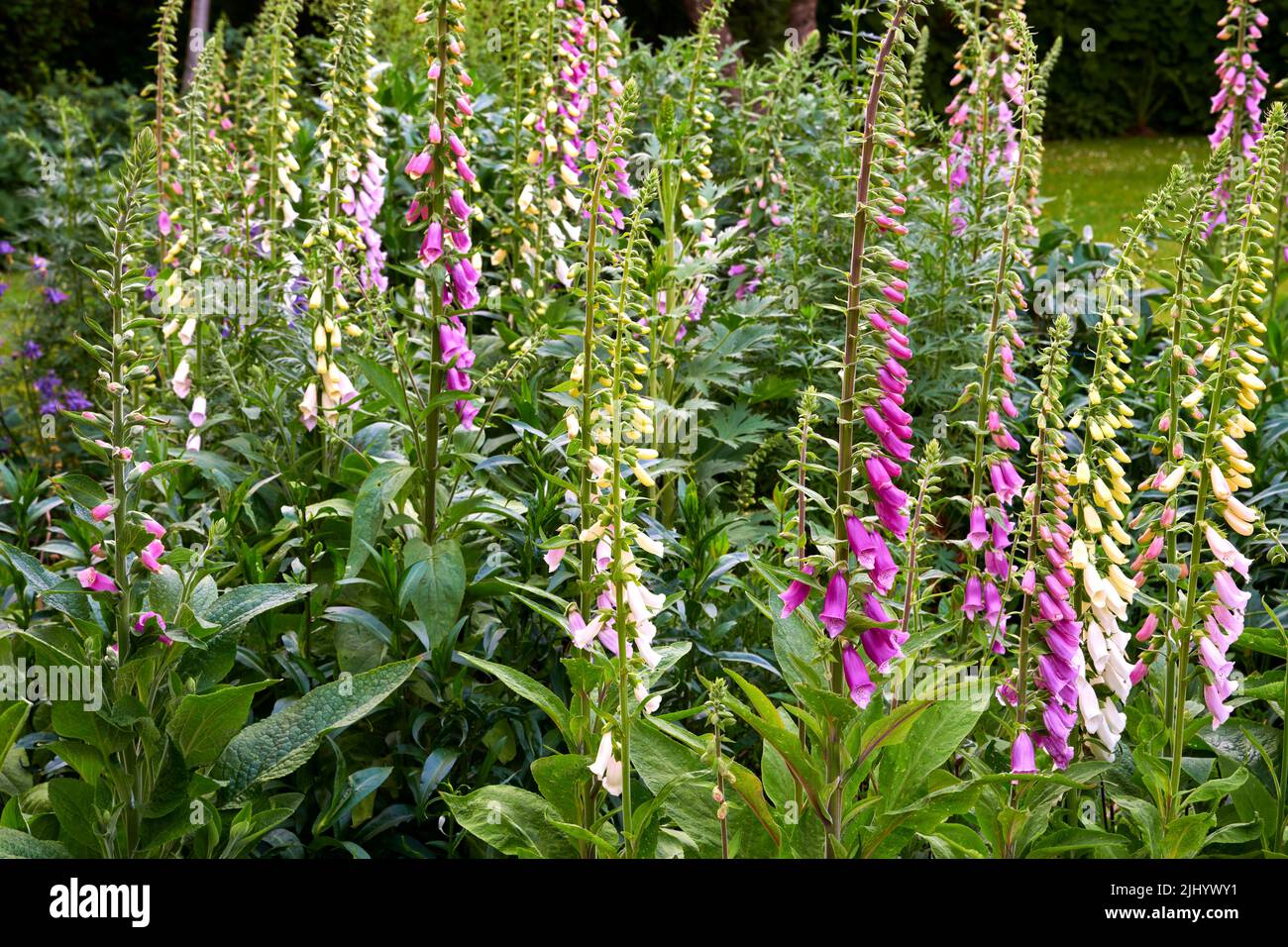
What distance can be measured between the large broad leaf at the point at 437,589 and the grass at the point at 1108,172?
9399 millimetres

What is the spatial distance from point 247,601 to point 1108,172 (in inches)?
584

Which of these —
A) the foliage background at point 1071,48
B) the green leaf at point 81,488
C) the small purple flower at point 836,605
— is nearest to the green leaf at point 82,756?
the green leaf at point 81,488

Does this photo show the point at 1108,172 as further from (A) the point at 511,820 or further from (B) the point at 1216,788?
(A) the point at 511,820

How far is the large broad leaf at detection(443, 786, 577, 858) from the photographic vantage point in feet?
9.13

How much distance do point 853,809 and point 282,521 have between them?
1975 mm

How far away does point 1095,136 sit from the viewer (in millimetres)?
18594

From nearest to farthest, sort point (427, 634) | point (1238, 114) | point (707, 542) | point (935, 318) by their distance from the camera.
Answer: point (427, 634) < point (707, 542) < point (935, 318) < point (1238, 114)

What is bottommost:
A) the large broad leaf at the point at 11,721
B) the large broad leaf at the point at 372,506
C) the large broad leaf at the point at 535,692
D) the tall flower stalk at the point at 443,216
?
the large broad leaf at the point at 11,721

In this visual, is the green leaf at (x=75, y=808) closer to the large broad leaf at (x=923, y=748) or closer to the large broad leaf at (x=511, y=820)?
the large broad leaf at (x=511, y=820)

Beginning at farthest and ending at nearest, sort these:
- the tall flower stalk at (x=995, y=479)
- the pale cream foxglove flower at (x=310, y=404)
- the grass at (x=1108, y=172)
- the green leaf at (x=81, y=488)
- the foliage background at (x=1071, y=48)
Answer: the foliage background at (x=1071, y=48) < the grass at (x=1108, y=172) < the pale cream foxglove flower at (x=310, y=404) < the tall flower stalk at (x=995, y=479) < the green leaf at (x=81, y=488)

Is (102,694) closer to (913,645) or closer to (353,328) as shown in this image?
(353,328)

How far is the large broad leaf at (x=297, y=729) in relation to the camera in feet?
9.61

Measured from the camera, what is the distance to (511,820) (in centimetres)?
280
